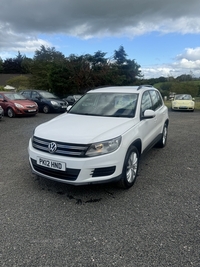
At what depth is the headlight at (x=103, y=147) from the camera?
119 inches

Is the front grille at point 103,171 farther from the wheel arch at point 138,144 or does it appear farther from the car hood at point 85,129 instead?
the wheel arch at point 138,144

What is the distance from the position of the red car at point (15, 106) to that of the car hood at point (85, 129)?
9.15 meters

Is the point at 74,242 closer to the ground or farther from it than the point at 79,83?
closer to the ground

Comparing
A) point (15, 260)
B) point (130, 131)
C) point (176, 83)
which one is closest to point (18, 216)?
point (15, 260)

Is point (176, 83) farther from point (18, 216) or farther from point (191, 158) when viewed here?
point (18, 216)

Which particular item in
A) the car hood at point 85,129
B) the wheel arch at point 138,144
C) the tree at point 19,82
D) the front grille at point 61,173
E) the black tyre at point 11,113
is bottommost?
the black tyre at point 11,113

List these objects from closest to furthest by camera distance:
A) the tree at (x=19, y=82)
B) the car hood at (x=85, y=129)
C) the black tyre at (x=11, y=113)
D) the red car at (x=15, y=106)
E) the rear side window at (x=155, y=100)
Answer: the car hood at (x=85, y=129) < the rear side window at (x=155, y=100) < the red car at (x=15, y=106) < the black tyre at (x=11, y=113) < the tree at (x=19, y=82)

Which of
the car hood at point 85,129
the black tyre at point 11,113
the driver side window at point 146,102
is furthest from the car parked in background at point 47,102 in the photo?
the car hood at point 85,129

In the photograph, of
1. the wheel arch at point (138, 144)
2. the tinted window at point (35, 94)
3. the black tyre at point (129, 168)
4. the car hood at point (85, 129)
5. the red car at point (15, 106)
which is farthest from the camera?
the tinted window at point (35, 94)

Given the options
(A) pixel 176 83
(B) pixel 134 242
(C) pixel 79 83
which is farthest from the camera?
(A) pixel 176 83

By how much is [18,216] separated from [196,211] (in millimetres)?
2408

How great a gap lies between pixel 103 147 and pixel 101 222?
0.99 meters

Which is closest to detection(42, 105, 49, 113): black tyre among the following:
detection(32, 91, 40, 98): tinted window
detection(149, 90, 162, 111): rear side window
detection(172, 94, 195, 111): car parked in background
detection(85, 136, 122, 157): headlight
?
detection(32, 91, 40, 98): tinted window

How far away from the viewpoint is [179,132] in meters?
8.48
